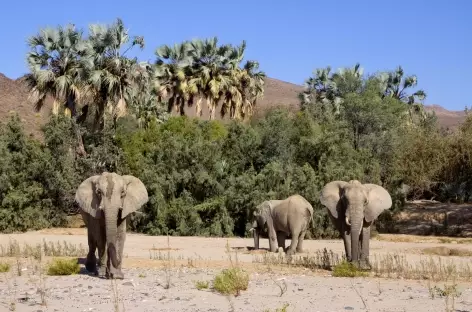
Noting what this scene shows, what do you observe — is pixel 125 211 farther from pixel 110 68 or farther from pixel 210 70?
pixel 210 70

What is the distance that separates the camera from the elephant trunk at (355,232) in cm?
1514

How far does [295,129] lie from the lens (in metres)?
33.1

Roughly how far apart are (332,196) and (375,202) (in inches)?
37.7

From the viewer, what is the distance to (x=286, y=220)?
20719mm

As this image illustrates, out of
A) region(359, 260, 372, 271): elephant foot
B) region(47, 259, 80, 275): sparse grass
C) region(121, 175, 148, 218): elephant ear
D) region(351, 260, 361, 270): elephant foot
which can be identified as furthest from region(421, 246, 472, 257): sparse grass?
region(47, 259, 80, 275): sparse grass

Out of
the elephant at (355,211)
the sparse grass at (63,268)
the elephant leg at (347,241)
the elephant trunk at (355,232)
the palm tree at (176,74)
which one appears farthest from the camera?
the palm tree at (176,74)

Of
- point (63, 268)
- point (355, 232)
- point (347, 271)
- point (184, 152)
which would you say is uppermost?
point (184, 152)

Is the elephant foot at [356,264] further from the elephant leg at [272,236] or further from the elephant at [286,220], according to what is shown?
the elephant leg at [272,236]

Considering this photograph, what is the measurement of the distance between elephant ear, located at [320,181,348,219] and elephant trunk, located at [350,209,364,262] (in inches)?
33.2

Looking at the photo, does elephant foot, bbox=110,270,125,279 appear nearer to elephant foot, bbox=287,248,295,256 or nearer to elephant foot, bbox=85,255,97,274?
elephant foot, bbox=85,255,97,274

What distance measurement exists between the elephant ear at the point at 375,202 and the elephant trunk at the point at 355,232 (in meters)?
0.54

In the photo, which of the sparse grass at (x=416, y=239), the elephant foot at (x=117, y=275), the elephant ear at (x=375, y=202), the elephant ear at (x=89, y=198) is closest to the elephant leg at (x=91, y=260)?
the elephant ear at (x=89, y=198)

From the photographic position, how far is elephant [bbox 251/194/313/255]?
2054 centimetres

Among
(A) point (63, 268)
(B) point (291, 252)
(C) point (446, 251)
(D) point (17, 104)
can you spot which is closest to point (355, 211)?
(B) point (291, 252)
